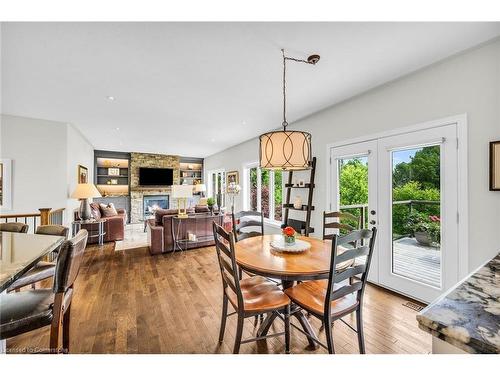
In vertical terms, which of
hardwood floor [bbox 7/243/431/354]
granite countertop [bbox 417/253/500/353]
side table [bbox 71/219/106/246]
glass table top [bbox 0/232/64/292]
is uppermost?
granite countertop [bbox 417/253/500/353]

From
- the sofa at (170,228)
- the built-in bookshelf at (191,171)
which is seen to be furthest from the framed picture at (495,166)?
the built-in bookshelf at (191,171)

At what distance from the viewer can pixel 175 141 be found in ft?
20.5

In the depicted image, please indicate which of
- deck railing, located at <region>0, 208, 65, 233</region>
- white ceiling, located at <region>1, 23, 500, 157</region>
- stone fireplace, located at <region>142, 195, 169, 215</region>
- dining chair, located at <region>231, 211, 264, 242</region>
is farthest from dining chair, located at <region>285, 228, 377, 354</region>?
stone fireplace, located at <region>142, 195, 169, 215</region>

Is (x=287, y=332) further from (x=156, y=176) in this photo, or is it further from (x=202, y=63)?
(x=156, y=176)

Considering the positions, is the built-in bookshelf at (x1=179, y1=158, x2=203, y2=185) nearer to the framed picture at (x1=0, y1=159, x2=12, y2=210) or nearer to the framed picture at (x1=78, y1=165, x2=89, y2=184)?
the framed picture at (x1=78, y1=165, x2=89, y2=184)

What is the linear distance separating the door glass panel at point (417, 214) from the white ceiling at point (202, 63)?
1.00 m

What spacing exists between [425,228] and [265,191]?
135 inches

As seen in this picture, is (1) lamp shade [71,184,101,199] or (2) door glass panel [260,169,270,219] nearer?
(1) lamp shade [71,184,101,199]

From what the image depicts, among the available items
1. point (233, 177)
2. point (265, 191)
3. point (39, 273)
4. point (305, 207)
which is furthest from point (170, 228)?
point (233, 177)

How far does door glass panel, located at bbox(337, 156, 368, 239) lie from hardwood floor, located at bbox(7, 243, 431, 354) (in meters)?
1.01

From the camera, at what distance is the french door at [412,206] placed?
2252 millimetres

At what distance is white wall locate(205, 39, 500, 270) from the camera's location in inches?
76.9

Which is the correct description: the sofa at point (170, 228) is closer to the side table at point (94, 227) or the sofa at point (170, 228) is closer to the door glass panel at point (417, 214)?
the side table at point (94, 227)
